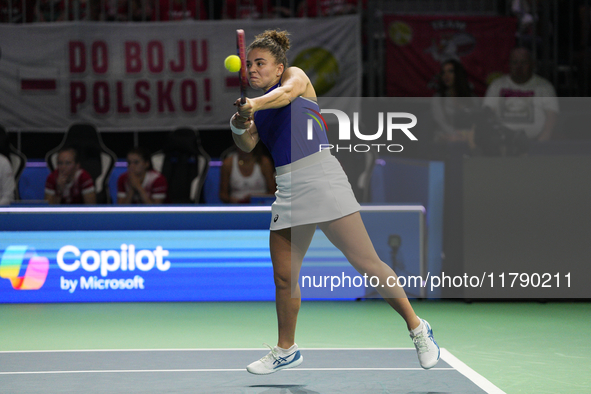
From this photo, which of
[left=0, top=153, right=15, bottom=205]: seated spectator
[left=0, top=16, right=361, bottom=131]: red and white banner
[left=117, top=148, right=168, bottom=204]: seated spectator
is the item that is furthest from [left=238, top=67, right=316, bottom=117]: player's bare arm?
[left=0, top=16, right=361, bottom=131]: red and white banner

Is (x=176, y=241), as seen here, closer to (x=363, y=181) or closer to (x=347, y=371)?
(x=363, y=181)

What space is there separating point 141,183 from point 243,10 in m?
2.63

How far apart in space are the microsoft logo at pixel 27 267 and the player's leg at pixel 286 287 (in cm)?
→ 341

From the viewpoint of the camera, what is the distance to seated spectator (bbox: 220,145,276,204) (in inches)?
323

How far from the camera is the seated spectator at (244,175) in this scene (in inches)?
323

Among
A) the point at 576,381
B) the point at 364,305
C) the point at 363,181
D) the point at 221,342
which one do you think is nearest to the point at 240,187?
the point at 363,181

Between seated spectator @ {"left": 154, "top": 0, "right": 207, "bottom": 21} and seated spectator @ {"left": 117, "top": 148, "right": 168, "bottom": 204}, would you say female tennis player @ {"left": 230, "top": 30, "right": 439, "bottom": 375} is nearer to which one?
seated spectator @ {"left": 117, "top": 148, "right": 168, "bottom": 204}

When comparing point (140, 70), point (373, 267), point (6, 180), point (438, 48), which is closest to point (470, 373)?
point (373, 267)

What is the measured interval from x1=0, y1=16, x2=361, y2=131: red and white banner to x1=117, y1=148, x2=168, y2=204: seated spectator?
1.25 metres

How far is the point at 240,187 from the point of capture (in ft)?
27.0

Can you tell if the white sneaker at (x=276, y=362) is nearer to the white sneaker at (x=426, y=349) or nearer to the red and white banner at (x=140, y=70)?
the white sneaker at (x=426, y=349)

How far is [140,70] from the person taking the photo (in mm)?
9336

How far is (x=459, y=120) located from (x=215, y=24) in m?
3.39

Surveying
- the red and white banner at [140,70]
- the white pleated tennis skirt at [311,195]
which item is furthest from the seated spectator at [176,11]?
the white pleated tennis skirt at [311,195]
